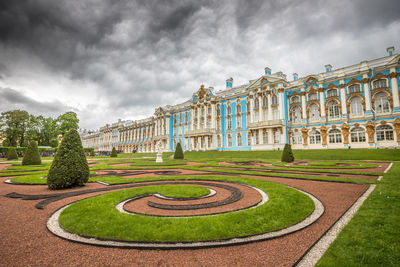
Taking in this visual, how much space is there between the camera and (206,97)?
163 ft

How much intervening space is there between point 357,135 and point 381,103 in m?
5.64

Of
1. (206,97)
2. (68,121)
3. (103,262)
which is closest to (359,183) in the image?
(103,262)

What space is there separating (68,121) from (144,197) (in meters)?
57.5

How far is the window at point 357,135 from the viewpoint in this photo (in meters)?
29.5

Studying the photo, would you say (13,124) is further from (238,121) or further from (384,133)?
(384,133)

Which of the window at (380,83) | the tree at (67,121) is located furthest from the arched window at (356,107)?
the tree at (67,121)

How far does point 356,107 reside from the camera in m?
30.9

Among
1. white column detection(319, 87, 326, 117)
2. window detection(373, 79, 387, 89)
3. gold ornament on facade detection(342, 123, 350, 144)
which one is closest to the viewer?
window detection(373, 79, 387, 89)

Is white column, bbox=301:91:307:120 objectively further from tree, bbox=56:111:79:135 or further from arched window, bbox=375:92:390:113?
tree, bbox=56:111:79:135

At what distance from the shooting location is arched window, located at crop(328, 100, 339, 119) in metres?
32.6

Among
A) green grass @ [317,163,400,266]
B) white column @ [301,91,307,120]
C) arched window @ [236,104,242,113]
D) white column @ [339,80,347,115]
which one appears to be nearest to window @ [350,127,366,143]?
white column @ [339,80,347,115]

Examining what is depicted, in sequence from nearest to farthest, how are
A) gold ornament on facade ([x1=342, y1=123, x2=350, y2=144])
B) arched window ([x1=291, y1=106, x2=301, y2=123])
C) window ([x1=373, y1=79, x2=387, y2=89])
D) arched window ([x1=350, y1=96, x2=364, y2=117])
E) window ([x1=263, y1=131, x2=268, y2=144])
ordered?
window ([x1=373, y1=79, x2=387, y2=89])
arched window ([x1=350, y1=96, x2=364, y2=117])
gold ornament on facade ([x1=342, y1=123, x2=350, y2=144])
arched window ([x1=291, y1=106, x2=301, y2=123])
window ([x1=263, y1=131, x2=268, y2=144])

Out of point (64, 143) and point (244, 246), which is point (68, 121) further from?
point (244, 246)

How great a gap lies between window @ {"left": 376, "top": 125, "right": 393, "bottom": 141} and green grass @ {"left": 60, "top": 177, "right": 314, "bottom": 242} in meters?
32.2
